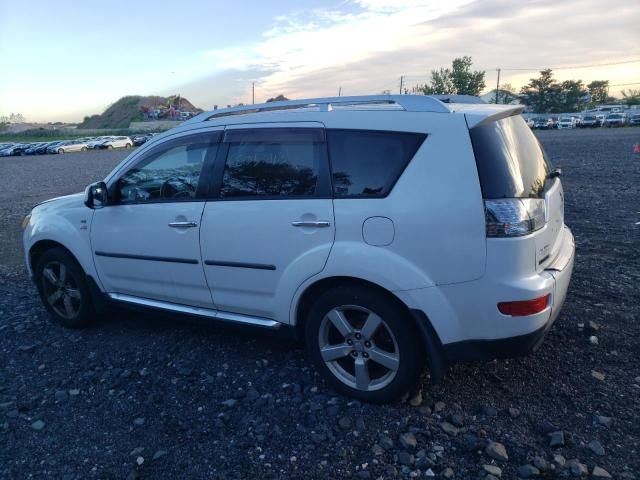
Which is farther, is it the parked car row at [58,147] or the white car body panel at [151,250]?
the parked car row at [58,147]

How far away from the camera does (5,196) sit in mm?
16297

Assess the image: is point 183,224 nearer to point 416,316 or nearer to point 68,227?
point 68,227

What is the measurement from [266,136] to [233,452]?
6.68 feet

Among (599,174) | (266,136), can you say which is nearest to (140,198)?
(266,136)

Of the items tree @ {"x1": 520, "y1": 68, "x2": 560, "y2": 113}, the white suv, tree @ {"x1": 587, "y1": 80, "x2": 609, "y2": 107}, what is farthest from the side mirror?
tree @ {"x1": 587, "y1": 80, "x2": 609, "y2": 107}

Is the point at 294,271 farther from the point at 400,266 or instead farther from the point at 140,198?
the point at 140,198

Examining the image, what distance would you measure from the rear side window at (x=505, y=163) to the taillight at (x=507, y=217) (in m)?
0.04

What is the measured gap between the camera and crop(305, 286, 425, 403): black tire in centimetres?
312

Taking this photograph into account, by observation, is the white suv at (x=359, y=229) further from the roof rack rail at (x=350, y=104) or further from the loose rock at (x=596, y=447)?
the loose rock at (x=596, y=447)

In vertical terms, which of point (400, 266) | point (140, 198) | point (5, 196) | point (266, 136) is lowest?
point (5, 196)

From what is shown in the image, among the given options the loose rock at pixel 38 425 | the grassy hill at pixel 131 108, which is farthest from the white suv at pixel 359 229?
the grassy hill at pixel 131 108

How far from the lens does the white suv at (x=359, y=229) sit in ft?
9.47

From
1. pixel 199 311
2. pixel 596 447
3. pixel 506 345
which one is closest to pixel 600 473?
pixel 596 447

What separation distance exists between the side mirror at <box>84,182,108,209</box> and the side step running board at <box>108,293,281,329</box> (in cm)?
79
